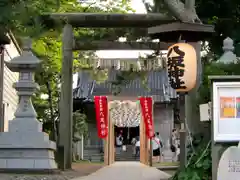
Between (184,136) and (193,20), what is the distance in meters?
2.32

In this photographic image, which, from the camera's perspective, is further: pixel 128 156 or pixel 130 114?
pixel 128 156

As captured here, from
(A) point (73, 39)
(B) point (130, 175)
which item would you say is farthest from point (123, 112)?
(B) point (130, 175)

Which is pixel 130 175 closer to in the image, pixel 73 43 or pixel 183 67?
pixel 73 43

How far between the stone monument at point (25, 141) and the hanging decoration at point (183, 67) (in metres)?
4.59

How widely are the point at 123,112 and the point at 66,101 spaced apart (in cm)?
802

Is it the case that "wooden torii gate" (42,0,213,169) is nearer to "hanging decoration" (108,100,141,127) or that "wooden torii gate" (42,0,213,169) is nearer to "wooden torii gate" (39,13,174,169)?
"wooden torii gate" (39,13,174,169)

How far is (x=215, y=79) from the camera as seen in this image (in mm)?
7434

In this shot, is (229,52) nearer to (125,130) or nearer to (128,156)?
(128,156)

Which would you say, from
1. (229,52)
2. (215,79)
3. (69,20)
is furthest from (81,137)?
Result: (215,79)

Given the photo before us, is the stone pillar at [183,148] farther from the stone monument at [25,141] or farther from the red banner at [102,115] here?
the red banner at [102,115]

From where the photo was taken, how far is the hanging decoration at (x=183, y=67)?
8.82 metres

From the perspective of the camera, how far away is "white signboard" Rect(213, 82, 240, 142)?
733 centimetres

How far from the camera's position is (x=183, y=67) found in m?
8.84

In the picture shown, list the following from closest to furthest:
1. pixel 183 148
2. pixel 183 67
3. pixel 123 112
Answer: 1. pixel 183 67
2. pixel 183 148
3. pixel 123 112
